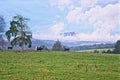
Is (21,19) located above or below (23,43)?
above

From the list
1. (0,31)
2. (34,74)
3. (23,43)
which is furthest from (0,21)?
(34,74)

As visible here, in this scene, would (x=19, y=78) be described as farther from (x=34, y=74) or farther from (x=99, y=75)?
(x=99, y=75)

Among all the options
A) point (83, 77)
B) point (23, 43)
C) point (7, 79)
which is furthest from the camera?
point (23, 43)

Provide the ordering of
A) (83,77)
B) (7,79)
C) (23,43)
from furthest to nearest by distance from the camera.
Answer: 1. (23,43)
2. (83,77)
3. (7,79)

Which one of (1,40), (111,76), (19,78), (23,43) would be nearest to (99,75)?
(111,76)

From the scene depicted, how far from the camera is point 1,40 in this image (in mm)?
109125

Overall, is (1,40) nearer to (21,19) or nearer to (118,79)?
(21,19)

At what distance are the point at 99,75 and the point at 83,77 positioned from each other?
5.74 ft

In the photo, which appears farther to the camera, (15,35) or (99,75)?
(15,35)

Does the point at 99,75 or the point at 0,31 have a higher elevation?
the point at 0,31

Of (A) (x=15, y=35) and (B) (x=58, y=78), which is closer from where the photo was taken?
(B) (x=58, y=78)

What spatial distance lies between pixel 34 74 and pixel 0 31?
272 ft

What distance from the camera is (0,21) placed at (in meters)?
104

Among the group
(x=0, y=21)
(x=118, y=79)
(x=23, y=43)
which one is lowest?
(x=118, y=79)
